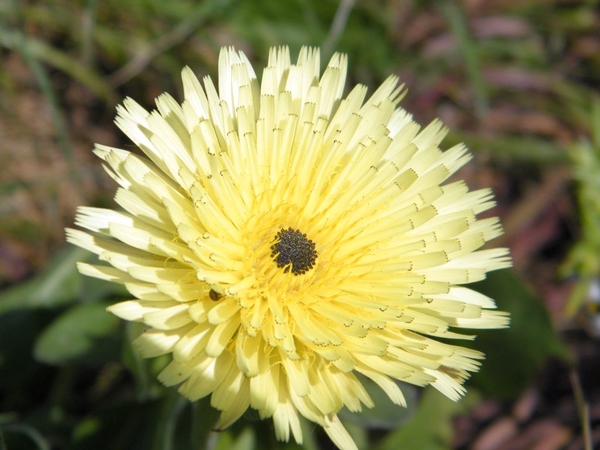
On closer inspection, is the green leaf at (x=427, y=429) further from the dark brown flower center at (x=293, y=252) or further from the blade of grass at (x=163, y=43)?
the blade of grass at (x=163, y=43)

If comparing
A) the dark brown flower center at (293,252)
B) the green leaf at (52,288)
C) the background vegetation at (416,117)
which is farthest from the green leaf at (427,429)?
the green leaf at (52,288)

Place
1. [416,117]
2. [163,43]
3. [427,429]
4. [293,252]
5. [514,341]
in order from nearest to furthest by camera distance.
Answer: [293,252] < [514,341] < [427,429] < [163,43] < [416,117]

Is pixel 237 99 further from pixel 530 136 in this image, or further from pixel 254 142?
pixel 530 136

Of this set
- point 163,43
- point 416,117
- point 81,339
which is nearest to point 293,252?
point 81,339

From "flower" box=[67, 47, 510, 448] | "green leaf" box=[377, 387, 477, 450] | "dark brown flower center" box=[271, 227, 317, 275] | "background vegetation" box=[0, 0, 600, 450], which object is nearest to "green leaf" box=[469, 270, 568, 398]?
"background vegetation" box=[0, 0, 600, 450]

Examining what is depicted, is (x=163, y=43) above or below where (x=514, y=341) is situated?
above

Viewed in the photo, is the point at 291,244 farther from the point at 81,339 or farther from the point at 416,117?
the point at 416,117
